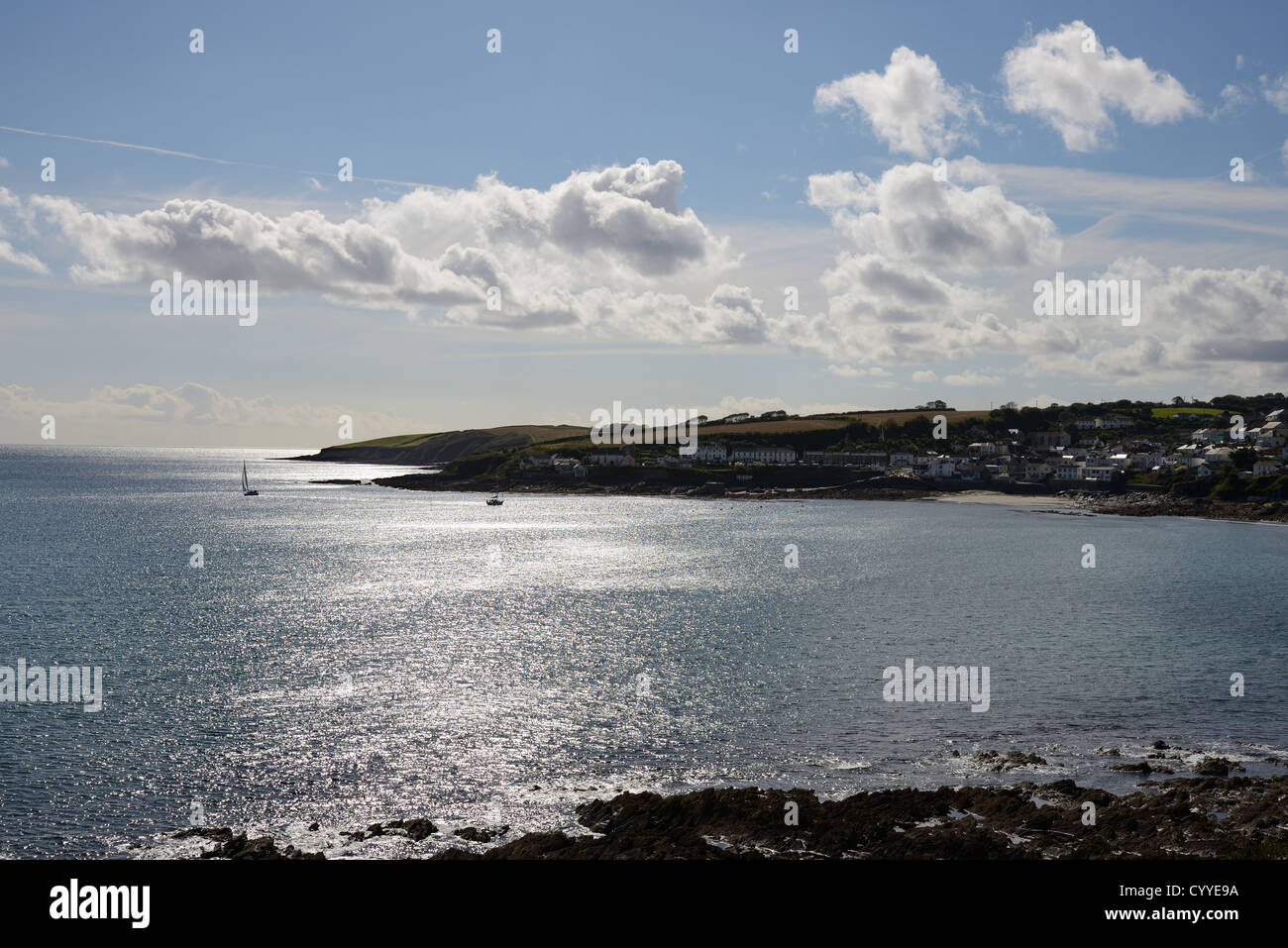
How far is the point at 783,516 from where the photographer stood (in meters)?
175

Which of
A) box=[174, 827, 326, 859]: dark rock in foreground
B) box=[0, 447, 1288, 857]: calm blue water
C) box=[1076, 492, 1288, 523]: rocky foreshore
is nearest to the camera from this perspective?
box=[174, 827, 326, 859]: dark rock in foreground

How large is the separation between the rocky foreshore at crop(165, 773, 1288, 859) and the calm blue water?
6.31ft

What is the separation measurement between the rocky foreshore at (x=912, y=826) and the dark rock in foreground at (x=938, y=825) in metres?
0.05

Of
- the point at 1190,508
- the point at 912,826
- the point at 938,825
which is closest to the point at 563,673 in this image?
the point at 912,826

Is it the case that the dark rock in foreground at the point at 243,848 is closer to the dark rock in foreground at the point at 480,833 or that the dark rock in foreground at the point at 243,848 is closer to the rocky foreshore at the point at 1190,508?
the dark rock in foreground at the point at 480,833

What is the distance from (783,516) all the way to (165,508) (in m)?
127

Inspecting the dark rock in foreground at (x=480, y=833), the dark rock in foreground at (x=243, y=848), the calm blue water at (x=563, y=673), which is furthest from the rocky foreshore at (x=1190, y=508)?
the dark rock in foreground at (x=243, y=848)

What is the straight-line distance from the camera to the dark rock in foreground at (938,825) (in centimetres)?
2725

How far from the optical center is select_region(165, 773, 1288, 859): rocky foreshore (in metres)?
27.3

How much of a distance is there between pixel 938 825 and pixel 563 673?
2736 cm

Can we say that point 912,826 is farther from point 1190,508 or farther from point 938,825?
point 1190,508

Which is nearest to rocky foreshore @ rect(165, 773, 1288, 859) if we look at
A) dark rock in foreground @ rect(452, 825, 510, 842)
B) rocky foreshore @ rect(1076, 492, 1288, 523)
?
dark rock in foreground @ rect(452, 825, 510, 842)

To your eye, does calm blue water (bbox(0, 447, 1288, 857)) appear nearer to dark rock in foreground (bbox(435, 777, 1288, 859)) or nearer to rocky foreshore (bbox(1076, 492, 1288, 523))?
dark rock in foreground (bbox(435, 777, 1288, 859))
